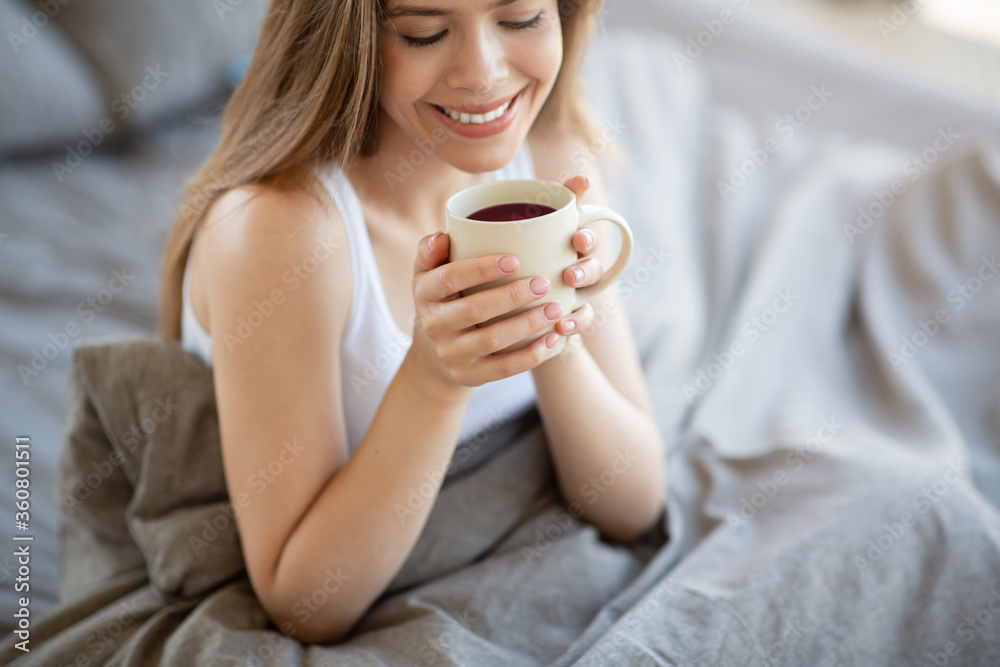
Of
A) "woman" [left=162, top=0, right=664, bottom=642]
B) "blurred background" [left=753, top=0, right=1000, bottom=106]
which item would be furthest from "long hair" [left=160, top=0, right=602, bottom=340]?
"blurred background" [left=753, top=0, right=1000, bottom=106]

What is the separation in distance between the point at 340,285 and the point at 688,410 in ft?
2.11

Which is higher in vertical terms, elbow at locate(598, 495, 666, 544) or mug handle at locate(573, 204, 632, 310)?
mug handle at locate(573, 204, 632, 310)

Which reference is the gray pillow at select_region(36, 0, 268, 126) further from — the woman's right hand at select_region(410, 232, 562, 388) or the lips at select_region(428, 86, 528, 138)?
the woman's right hand at select_region(410, 232, 562, 388)

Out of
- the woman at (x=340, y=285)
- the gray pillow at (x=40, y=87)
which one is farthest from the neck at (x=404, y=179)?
the gray pillow at (x=40, y=87)

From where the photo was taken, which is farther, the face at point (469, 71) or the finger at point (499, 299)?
the face at point (469, 71)

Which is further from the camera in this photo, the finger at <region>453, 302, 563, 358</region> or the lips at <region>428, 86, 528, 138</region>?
the lips at <region>428, 86, 528, 138</region>

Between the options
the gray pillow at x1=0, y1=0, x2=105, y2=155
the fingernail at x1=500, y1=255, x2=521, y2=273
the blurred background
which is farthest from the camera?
the blurred background

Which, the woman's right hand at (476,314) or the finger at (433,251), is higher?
the finger at (433,251)

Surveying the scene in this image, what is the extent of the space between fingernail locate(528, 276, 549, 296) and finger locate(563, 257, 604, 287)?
0.03 m

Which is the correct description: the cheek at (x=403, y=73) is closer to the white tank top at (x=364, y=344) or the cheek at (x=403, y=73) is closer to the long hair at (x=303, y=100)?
the long hair at (x=303, y=100)

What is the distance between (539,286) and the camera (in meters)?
0.65

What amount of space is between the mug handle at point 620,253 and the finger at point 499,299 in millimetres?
61

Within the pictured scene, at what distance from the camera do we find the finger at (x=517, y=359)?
2.24 feet

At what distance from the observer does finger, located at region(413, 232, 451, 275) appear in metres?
0.68
